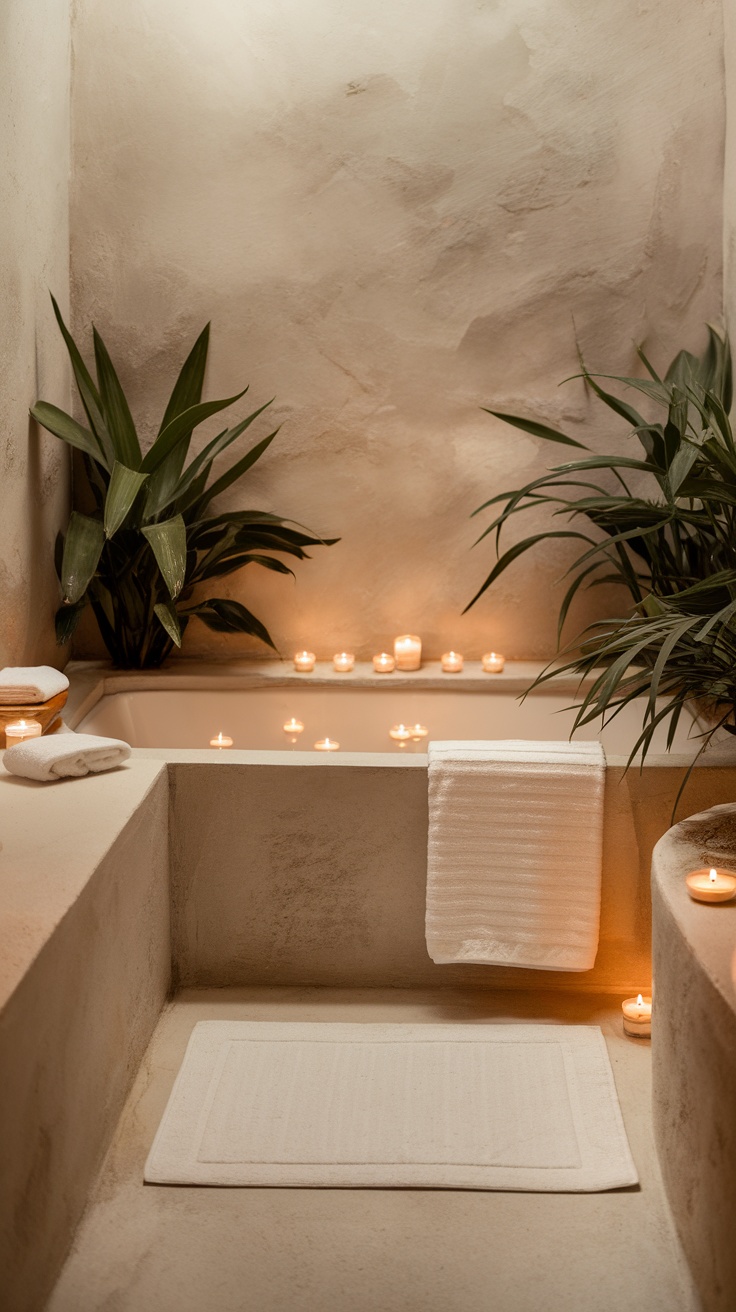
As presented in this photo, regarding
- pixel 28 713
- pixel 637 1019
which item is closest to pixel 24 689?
pixel 28 713

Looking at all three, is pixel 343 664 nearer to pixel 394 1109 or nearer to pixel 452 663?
pixel 452 663

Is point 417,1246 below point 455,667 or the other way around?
below

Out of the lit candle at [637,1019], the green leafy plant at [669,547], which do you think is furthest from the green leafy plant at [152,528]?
the lit candle at [637,1019]

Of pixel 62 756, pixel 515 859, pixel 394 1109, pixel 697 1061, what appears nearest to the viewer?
pixel 697 1061

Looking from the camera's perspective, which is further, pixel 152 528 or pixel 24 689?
pixel 152 528

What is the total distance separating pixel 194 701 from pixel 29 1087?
1.81 meters

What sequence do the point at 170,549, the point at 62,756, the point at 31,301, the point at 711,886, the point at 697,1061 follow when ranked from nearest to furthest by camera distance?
the point at 697,1061 → the point at 711,886 → the point at 62,756 → the point at 170,549 → the point at 31,301

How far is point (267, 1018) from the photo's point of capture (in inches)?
88.5

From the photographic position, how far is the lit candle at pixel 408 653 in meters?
3.36

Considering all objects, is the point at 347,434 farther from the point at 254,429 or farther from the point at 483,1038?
the point at 483,1038

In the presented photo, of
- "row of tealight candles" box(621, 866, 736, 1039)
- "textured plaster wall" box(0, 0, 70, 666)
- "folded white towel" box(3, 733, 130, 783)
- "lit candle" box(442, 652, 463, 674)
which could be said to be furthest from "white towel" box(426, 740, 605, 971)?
"textured plaster wall" box(0, 0, 70, 666)

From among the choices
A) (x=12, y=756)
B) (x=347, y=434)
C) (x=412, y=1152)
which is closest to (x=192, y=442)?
(x=347, y=434)

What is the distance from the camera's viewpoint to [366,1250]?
1.64 m

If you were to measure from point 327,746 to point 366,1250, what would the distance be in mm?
1577
